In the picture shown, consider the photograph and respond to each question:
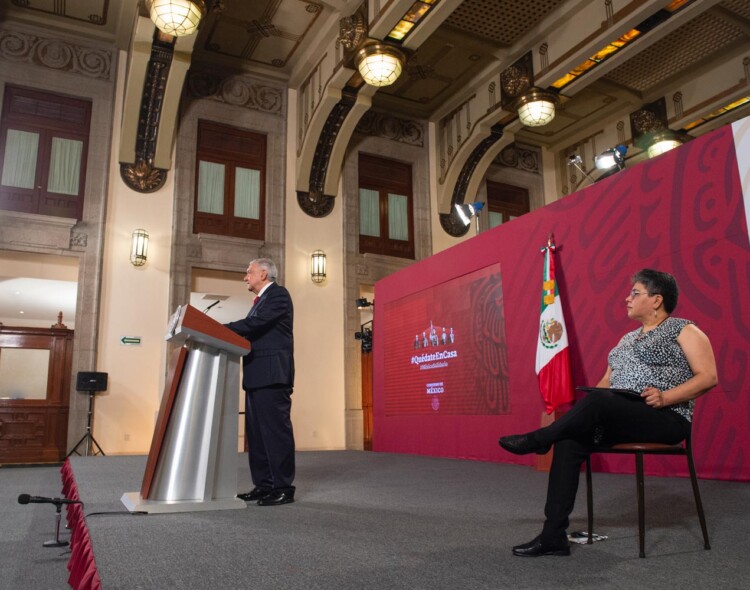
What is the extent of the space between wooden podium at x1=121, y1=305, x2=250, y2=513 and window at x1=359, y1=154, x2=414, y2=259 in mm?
6831

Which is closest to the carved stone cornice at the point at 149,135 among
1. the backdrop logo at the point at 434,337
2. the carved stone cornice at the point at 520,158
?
the backdrop logo at the point at 434,337

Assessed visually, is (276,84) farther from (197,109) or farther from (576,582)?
(576,582)

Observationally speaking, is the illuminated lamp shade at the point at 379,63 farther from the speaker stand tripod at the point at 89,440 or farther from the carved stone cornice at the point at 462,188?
the speaker stand tripod at the point at 89,440

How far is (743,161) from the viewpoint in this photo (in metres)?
3.95

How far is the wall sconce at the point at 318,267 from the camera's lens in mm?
9148

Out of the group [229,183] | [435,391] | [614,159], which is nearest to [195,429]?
[614,159]

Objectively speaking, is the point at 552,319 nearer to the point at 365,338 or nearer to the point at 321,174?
the point at 365,338

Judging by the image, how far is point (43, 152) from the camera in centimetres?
802

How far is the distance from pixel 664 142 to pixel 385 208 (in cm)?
462

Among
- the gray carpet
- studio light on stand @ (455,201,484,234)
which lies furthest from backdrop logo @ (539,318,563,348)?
studio light on stand @ (455,201,484,234)

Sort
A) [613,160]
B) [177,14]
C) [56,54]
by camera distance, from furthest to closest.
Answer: [56,54] < [177,14] < [613,160]

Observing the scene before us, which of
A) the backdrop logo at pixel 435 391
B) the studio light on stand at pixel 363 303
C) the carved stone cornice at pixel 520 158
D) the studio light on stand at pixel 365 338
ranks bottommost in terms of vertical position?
the backdrop logo at pixel 435 391

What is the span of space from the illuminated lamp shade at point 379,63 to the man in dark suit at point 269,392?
16.5 feet

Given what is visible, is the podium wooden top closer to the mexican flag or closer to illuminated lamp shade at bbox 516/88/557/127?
the mexican flag
